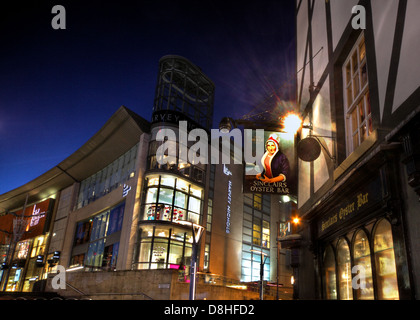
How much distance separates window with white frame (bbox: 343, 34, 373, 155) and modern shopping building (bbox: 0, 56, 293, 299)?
1411 cm

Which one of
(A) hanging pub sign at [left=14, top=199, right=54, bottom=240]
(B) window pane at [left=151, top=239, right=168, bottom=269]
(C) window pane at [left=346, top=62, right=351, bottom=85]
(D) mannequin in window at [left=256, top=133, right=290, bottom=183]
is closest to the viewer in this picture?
(C) window pane at [left=346, top=62, right=351, bottom=85]

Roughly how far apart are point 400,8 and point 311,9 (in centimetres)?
709

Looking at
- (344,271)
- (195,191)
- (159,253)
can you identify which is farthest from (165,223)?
(344,271)

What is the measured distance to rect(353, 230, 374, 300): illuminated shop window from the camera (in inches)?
291

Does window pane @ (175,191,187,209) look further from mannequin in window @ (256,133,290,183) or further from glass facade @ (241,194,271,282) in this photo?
mannequin in window @ (256,133,290,183)

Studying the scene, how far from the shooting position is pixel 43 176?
4891 centimetres

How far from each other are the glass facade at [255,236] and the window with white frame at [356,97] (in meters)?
30.8

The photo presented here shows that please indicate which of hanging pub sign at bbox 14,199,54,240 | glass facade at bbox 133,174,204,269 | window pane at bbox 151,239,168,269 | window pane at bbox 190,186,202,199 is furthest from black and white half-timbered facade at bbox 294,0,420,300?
hanging pub sign at bbox 14,199,54,240

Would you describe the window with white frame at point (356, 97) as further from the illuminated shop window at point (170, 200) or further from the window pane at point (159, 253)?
the window pane at point (159, 253)

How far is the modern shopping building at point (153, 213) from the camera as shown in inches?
1149

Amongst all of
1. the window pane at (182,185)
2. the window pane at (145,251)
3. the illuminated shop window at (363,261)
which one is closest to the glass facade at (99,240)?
the window pane at (145,251)

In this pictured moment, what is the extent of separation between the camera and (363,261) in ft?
25.2

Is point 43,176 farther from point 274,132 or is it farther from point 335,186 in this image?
point 335,186
